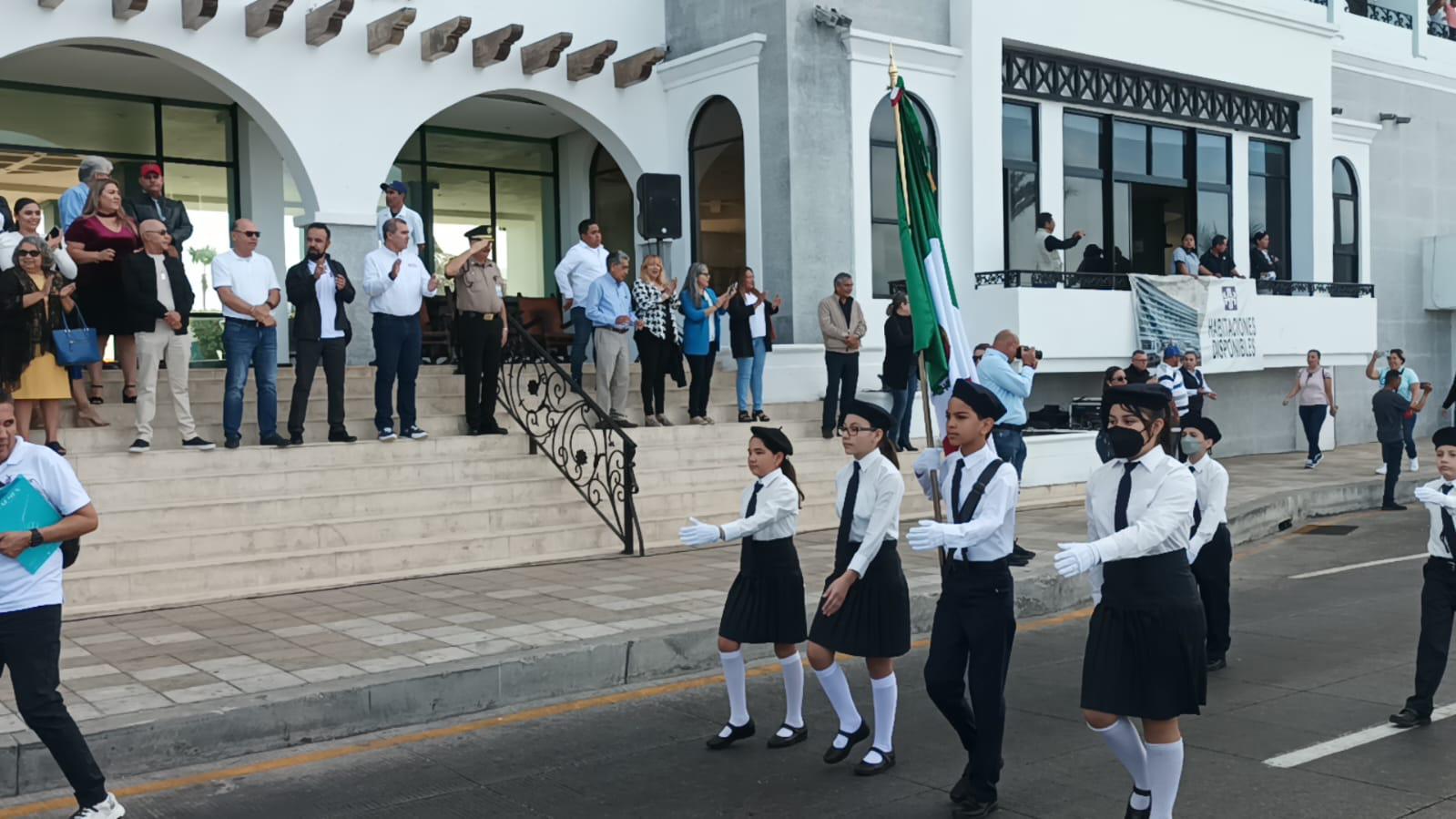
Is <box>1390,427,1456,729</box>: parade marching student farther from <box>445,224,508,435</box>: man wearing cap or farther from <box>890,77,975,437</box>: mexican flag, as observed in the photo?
<box>445,224,508,435</box>: man wearing cap

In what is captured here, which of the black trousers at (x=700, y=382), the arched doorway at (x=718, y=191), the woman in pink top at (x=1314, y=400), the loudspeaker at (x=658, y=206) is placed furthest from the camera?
the woman in pink top at (x=1314, y=400)

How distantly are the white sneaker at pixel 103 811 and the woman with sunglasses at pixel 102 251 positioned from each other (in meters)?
6.78

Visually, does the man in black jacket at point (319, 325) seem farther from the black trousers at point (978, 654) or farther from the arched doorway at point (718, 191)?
the black trousers at point (978, 654)

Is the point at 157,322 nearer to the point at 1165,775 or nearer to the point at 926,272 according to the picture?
the point at 926,272

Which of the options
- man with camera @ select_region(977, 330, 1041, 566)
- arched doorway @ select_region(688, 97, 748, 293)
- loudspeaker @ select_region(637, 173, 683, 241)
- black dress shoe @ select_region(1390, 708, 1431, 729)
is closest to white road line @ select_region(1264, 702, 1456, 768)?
black dress shoe @ select_region(1390, 708, 1431, 729)

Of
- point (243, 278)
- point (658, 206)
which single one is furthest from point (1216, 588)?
point (658, 206)

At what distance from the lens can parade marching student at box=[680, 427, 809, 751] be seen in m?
6.84

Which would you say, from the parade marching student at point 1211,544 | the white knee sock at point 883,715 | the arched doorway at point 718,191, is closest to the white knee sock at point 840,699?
the white knee sock at point 883,715

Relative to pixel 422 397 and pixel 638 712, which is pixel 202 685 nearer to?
pixel 638 712

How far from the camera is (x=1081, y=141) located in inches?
846

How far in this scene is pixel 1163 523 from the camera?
5.20 m

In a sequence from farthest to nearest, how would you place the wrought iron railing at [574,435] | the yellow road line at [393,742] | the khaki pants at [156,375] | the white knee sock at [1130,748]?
1. the wrought iron railing at [574,435]
2. the khaki pants at [156,375]
3. the yellow road line at [393,742]
4. the white knee sock at [1130,748]

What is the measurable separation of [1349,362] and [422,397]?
17943mm

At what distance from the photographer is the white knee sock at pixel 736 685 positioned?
6.97m
